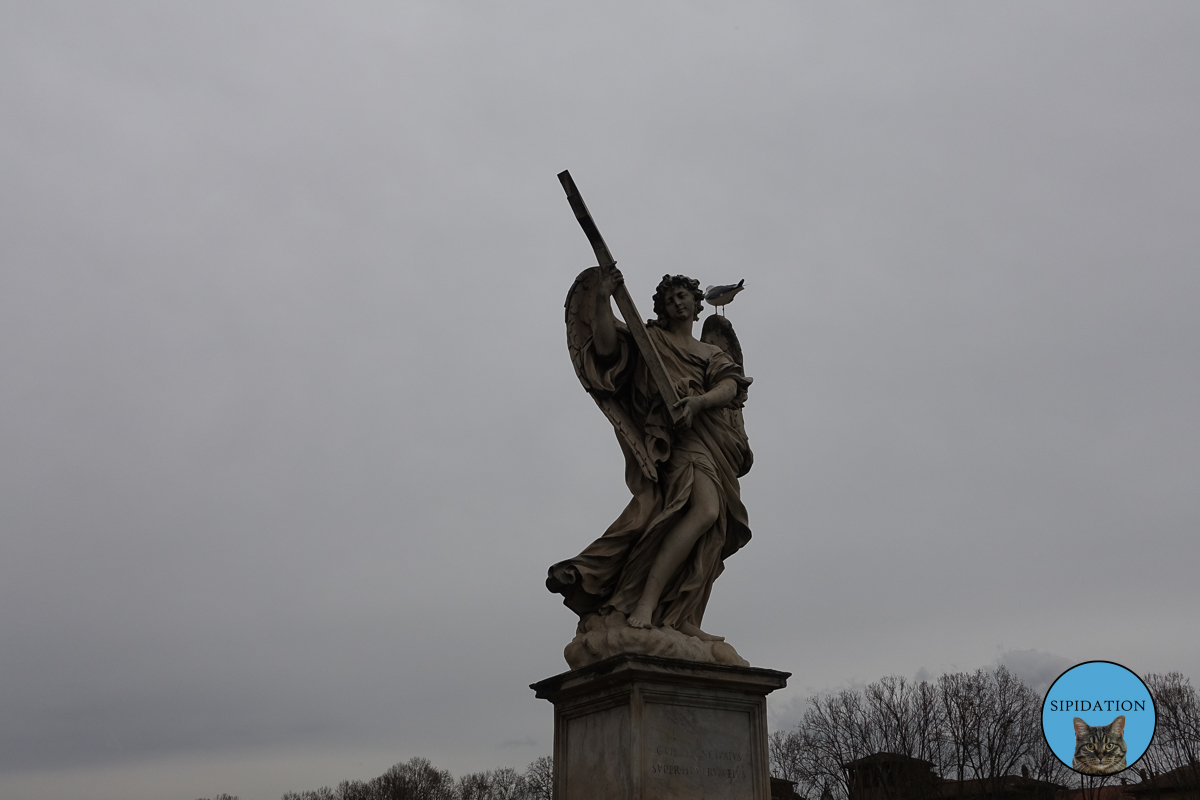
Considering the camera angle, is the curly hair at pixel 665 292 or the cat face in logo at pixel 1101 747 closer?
the curly hair at pixel 665 292

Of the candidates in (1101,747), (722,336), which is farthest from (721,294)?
(1101,747)

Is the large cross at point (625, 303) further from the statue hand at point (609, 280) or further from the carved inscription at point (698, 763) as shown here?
the carved inscription at point (698, 763)

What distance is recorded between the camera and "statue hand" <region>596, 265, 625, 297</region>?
8.12 m

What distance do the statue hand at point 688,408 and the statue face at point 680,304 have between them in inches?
38.3

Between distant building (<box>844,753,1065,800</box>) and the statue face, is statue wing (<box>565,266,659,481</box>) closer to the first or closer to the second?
the statue face

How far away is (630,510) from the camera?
815 cm

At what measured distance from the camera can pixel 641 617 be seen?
24.5ft

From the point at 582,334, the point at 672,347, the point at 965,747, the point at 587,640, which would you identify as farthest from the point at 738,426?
the point at 965,747

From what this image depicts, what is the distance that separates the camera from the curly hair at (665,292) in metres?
8.78

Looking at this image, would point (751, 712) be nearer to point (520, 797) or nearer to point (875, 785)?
point (875, 785)

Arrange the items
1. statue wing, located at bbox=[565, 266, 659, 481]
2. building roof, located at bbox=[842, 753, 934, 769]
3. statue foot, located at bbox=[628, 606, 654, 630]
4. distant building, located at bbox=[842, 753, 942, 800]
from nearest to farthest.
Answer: statue foot, located at bbox=[628, 606, 654, 630] → statue wing, located at bbox=[565, 266, 659, 481] → distant building, located at bbox=[842, 753, 942, 800] → building roof, located at bbox=[842, 753, 934, 769]

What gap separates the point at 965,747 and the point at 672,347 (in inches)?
1483

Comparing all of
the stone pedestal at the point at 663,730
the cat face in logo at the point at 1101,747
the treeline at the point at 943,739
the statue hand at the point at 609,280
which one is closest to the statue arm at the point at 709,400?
the statue hand at the point at 609,280

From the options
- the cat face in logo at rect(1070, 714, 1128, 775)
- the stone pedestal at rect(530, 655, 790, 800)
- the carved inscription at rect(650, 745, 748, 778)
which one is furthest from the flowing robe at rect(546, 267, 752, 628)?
the cat face in logo at rect(1070, 714, 1128, 775)
